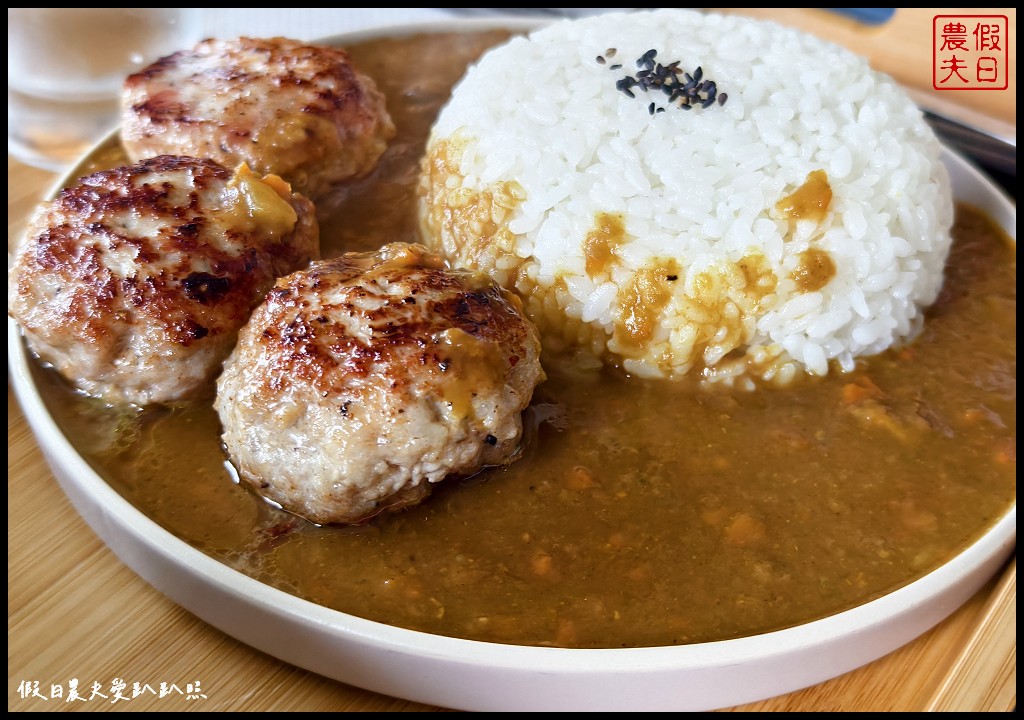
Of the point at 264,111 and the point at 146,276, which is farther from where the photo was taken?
the point at 264,111

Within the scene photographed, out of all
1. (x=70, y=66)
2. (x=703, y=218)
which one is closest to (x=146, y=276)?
(x=703, y=218)

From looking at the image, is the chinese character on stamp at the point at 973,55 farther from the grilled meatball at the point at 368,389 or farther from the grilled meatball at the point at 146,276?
the grilled meatball at the point at 146,276

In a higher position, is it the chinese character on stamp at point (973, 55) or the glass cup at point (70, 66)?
the glass cup at point (70, 66)

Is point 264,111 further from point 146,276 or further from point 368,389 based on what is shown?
point 368,389

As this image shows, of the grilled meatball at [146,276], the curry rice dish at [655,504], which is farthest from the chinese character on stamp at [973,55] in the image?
the grilled meatball at [146,276]

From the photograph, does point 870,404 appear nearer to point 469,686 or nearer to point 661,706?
point 661,706

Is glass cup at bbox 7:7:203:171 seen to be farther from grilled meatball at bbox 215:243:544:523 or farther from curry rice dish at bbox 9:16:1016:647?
grilled meatball at bbox 215:243:544:523
